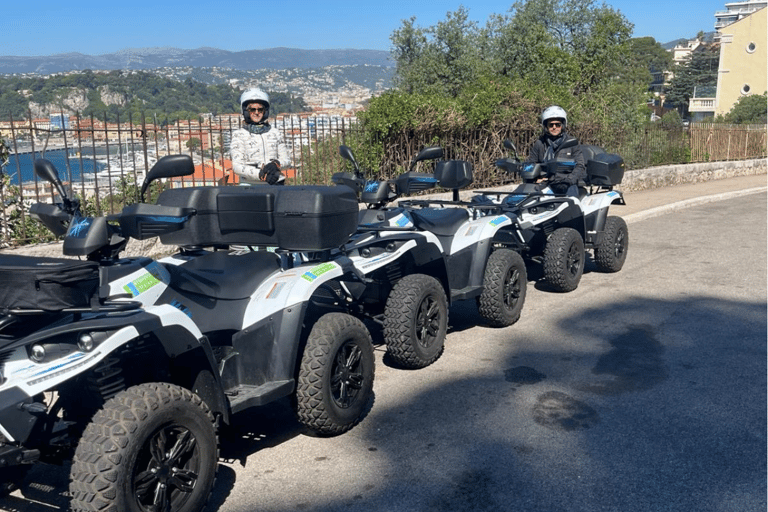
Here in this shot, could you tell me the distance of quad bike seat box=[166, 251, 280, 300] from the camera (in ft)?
14.1

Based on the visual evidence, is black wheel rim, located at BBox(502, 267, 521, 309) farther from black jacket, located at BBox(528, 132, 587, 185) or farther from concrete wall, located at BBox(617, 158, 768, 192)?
concrete wall, located at BBox(617, 158, 768, 192)

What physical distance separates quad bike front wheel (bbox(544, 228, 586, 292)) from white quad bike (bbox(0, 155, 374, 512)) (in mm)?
3701

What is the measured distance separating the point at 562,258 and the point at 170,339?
18.2ft

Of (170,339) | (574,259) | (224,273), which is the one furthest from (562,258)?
(170,339)

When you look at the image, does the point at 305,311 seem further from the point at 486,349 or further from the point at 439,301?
the point at 486,349

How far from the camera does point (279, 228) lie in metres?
4.71

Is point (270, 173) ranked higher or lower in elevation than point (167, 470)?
higher

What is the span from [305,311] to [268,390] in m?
0.50

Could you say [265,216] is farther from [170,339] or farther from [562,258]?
[562,258]

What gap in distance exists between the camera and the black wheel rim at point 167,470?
344 centimetres

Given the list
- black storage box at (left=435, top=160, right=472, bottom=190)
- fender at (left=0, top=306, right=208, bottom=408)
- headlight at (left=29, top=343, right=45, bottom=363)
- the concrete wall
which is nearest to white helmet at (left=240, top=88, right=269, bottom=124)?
black storage box at (left=435, top=160, right=472, bottom=190)

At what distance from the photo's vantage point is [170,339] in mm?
3713

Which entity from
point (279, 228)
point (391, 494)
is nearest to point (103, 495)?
point (391, 494)

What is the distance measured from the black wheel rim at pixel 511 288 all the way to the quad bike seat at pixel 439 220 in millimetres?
693
